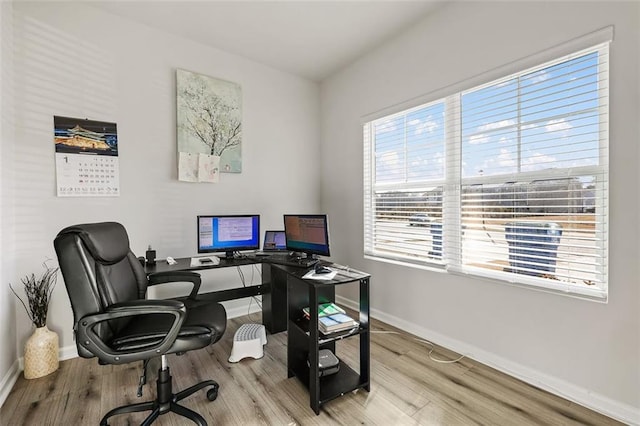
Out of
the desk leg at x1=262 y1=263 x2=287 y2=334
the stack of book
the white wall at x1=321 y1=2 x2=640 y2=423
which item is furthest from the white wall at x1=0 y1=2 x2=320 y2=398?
the stack of book

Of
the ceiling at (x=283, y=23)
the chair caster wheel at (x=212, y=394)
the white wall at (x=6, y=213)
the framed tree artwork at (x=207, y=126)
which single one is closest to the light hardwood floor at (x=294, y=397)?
the chair caster wheel at (x=212, y=394)

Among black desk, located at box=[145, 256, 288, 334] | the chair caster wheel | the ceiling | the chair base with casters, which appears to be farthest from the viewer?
black desk, located at box=[145, 256, 288, 334]

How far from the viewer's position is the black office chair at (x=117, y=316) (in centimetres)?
135

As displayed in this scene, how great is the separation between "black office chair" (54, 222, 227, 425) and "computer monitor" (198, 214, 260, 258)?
0.91 m

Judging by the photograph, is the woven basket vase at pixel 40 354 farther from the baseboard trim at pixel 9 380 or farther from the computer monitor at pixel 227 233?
the computer monitor at pixel 227 233

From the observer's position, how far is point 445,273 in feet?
8.13

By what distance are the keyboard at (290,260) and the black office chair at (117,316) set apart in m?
0.69

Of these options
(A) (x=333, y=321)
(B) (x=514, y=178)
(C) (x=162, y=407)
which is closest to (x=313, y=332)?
(A) (x=333, y=321)

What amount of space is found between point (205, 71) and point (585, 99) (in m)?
3.15

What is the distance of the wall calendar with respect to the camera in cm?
230

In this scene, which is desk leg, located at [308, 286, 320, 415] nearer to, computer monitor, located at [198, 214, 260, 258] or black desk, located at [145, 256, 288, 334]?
black desk, located at [145, 256, 288, 334]

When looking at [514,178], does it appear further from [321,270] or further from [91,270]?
[91,270]

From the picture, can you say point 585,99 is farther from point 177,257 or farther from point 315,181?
point 177,257

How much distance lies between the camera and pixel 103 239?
1537 mm
